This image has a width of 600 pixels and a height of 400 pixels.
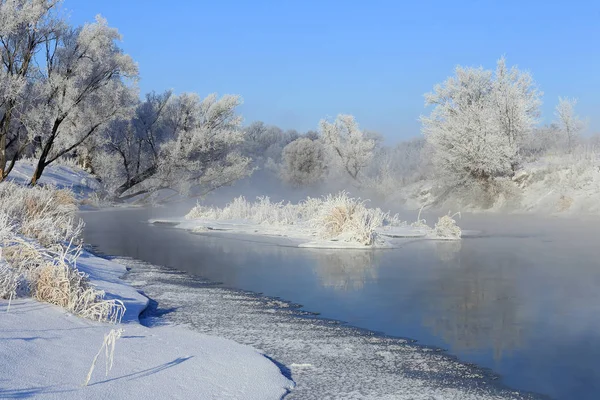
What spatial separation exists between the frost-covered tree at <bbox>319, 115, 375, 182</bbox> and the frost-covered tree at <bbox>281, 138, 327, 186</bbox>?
309cm

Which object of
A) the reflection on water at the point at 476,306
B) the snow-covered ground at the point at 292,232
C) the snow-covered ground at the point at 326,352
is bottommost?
the snow-covered ground at the point at 326,352

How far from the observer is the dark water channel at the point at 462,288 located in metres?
4.42

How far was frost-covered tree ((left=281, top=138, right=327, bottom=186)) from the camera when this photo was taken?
4894 centimetres

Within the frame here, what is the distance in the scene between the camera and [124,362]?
364 centimetres

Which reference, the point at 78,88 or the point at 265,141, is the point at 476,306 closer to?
the point at 78,88

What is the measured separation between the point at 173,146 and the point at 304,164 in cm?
2207

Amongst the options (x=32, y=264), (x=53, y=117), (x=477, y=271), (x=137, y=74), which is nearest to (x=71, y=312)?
(x=32, y=264)

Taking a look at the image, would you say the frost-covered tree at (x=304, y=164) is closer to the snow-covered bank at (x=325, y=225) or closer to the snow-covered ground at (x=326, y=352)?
the snow-covered bank at (x=325, y=225)

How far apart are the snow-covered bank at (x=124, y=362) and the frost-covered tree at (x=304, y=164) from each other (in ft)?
144

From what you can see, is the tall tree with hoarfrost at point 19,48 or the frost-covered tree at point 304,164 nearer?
the tall tree with hoarfrost at point 19,48

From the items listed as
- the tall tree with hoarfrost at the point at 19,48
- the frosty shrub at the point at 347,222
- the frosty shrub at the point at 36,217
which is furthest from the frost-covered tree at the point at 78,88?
the frosty shrub at the point at 347,222

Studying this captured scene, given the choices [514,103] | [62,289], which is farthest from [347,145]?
[62,289]

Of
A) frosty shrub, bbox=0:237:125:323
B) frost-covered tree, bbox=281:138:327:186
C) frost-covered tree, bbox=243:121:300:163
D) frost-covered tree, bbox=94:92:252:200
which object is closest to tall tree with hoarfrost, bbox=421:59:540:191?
frost-covered tree, bbox=94:92:252:200

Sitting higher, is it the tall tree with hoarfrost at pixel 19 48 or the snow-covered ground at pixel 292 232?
the tall tree with hoarfrost at pixel 19 48
